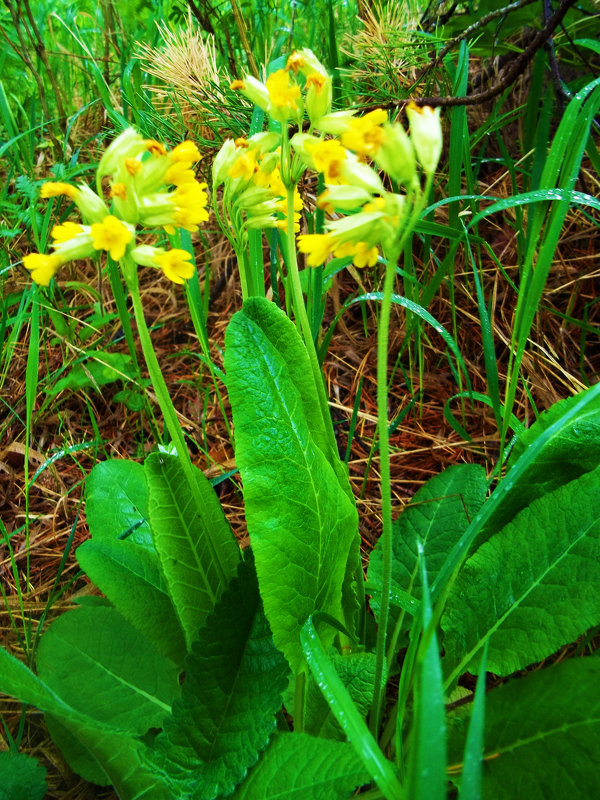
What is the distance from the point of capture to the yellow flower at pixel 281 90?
999 mm

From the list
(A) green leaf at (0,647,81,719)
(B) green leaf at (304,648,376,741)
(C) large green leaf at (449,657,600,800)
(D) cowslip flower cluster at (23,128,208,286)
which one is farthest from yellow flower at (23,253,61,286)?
(C) large green leaf at (449,657,600,800)

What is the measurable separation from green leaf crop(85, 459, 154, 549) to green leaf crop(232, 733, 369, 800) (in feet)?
2.05

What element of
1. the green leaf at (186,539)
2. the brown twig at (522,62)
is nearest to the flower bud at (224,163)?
the green leaf at (186,539)

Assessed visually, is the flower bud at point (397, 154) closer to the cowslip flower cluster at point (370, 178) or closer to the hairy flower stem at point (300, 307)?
the cowslip flower cluster at point (370, 178)

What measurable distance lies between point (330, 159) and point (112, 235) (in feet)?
1.08

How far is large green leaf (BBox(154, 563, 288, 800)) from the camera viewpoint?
977mm

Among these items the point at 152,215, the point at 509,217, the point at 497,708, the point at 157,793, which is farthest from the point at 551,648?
the point at 509,217

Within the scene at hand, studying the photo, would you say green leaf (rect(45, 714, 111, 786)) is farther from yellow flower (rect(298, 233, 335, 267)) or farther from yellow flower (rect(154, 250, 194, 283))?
yellow flower (rect(298, 233, 335, 267))

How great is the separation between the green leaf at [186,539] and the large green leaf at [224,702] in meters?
0.13

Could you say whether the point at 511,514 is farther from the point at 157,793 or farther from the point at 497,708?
the point at 157,793

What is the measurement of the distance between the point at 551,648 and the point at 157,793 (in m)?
0.72

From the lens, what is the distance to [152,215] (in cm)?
98

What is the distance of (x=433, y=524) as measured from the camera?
1.46 meters

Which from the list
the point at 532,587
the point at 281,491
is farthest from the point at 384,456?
the point at 532,587
